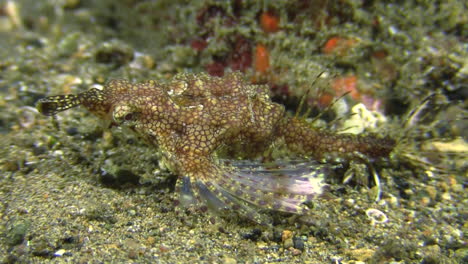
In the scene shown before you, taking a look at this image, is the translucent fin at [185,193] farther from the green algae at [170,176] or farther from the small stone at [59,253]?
the small stone at [59,253]

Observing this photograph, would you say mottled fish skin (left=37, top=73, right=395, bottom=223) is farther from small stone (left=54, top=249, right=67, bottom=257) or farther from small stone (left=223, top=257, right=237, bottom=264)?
small stone (left=54, top=249, right=67, bottom=257)

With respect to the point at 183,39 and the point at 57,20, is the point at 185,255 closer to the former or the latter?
the point at 183,39

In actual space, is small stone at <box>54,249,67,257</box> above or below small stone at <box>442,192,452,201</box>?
below

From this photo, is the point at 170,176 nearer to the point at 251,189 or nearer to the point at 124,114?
the point at 124,114

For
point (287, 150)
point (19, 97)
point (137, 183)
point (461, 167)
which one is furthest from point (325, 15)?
point (19, 97)

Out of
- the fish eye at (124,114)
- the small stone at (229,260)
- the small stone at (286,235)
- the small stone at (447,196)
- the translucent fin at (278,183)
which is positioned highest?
the fish eye at (124,114)

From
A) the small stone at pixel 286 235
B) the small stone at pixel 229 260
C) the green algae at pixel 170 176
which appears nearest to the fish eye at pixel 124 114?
the green algae at pixel 170 176

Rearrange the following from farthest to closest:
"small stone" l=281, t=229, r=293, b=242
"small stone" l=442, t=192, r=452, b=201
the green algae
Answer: "small stone" l=442, t=192, r=452, b=201
"small stone" l=281, t=229, r=293, b=242
the green algae

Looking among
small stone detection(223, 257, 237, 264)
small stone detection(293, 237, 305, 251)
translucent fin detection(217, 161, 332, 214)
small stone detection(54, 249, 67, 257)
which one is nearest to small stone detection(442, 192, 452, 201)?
translucent fin detection(217, 161, 332, 214)

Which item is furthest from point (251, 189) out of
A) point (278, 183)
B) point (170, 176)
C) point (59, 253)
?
point (59, 253)
